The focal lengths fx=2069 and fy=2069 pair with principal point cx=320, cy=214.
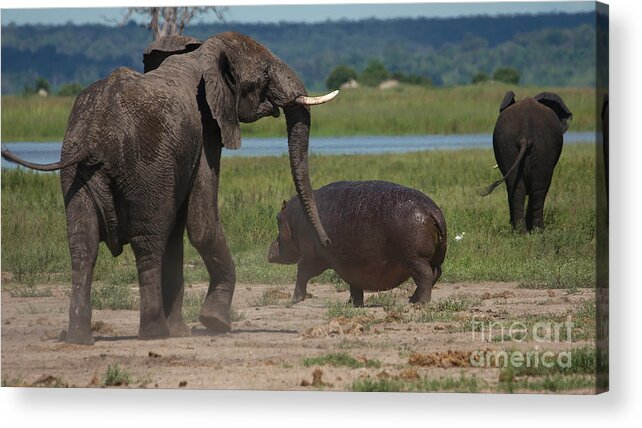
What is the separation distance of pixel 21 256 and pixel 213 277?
1.50 m

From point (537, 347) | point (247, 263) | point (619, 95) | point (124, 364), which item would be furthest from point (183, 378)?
point (619, 95)

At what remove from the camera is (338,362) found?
1423 centimetres

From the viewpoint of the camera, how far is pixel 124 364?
1433 cm

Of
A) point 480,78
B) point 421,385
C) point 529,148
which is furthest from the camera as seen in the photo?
point 529,148

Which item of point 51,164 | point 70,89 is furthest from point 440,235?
point 51,164

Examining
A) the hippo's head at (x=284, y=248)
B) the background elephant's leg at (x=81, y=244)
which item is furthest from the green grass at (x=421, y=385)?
the hippo's head at (x=284, y=248)

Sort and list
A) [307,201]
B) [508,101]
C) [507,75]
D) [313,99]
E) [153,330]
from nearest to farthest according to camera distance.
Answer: [313,99] < [153,330] < [307,201] < [507,75] < [508,101]

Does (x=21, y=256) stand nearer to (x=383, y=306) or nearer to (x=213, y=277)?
(x=213, y=277)

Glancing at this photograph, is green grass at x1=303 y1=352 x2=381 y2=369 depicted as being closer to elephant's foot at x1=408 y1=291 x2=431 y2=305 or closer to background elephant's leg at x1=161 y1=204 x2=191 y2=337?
background elephant's leg at x1=161 y1=204 x2=191 y2=337

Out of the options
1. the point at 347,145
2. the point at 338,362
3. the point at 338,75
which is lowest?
the point at 338,362

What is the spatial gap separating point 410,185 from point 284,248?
3.78 feet

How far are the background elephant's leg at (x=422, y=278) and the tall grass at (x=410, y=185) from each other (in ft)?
1.29

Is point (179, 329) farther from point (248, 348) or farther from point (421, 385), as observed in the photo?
point (421, 385)

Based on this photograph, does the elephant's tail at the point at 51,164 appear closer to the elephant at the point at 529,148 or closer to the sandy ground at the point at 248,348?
the sandy ground at the point at 248,348
